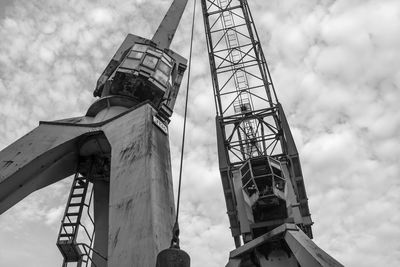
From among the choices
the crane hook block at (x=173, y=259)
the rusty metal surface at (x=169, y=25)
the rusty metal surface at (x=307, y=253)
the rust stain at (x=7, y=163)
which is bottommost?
the crane hook block at (x=173, y=259)

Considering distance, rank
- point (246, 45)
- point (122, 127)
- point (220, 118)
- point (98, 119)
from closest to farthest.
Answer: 1. point (122, 127)
2. point (98, 119)
3. point (220, 118)
4. point (246, 45)

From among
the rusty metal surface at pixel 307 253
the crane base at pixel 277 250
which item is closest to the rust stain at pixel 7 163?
the crane base at pixel 277 250

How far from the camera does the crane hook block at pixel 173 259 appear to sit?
3.50m

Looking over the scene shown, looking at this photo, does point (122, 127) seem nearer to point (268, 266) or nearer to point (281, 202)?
point (281, 202)

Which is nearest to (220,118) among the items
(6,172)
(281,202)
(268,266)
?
(281,202)

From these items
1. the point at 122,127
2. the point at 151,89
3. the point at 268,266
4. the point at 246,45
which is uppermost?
the point at 246,45

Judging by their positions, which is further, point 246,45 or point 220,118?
point 246,45

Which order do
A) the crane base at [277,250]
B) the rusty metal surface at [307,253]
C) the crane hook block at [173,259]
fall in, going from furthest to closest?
the crane base at [277,250]
the rusty metal surface at [307,253]
the crane hook block at [173,259]

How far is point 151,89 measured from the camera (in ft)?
37.0

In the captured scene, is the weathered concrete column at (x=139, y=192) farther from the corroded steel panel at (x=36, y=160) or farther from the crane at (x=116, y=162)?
the corroded steel panel at (x=36, y=160)

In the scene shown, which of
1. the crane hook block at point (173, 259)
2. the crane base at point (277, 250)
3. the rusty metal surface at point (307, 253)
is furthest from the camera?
the crane base at point (277, 250)

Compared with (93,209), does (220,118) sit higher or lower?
higher

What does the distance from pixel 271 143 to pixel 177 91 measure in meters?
5.19

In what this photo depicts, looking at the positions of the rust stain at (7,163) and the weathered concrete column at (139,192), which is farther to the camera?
the rust stain at (7,163)
